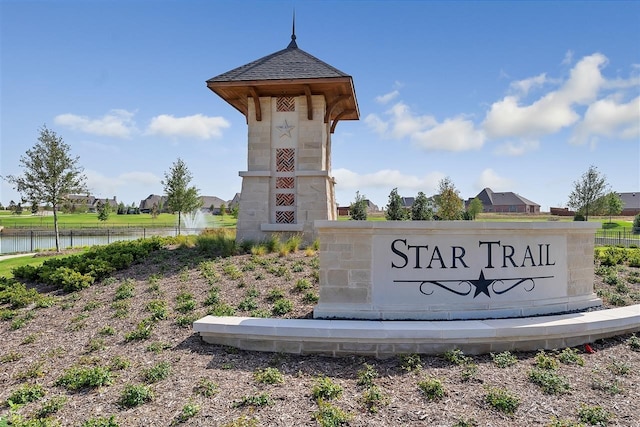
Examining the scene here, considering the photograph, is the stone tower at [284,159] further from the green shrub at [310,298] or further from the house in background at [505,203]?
the house in background at [505,203]

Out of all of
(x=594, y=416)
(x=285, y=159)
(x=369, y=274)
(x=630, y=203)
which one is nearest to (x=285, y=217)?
(x=285, y=159)

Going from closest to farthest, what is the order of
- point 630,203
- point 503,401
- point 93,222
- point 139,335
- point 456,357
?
point 503,401 → point 456,357 → point 139,335 → point 93,222 → point 630,203

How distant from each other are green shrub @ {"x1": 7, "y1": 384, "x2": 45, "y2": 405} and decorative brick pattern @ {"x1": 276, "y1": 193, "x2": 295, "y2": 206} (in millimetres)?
8777

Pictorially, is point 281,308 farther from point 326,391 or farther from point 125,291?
point 125,291

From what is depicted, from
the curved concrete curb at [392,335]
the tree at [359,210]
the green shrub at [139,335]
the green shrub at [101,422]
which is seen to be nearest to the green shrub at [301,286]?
the curved concrete curb at [392,335]

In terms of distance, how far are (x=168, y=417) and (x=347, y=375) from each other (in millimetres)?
2130

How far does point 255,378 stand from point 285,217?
27.3ft

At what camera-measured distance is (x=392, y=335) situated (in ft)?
17.2

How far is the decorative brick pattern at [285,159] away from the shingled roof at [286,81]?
130cm

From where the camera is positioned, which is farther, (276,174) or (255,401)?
(276,174)

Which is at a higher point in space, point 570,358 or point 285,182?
point 285,182

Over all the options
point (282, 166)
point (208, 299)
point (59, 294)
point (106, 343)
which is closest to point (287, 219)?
point (282, 166)

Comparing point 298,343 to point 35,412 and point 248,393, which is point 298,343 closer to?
point 248,393

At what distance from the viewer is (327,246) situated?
6.17 meters
